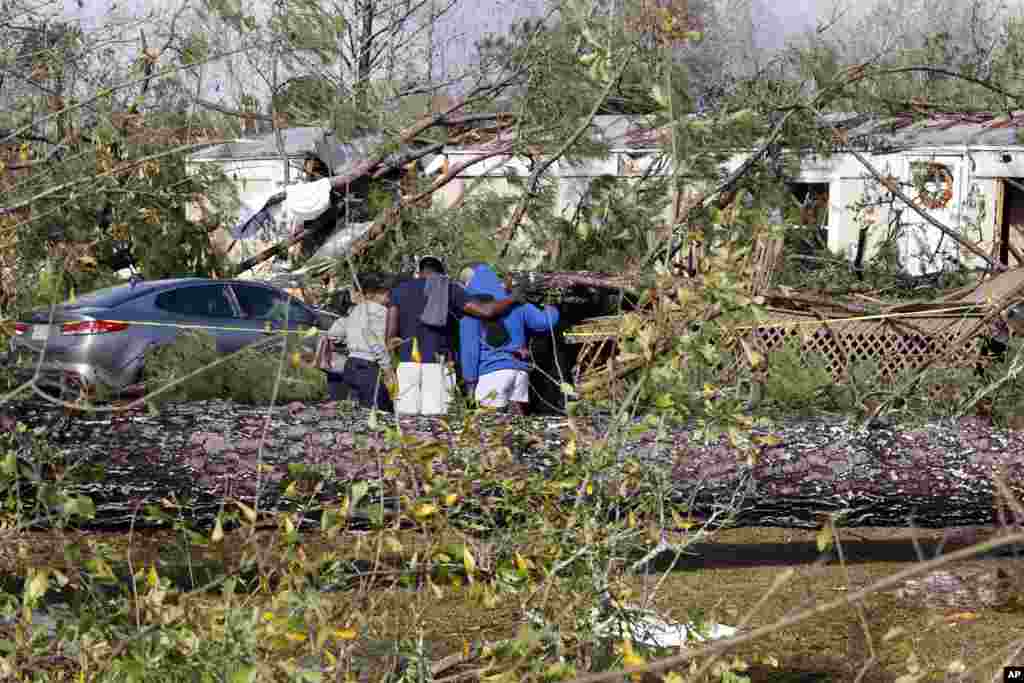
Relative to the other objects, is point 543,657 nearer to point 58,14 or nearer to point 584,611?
point 584,611

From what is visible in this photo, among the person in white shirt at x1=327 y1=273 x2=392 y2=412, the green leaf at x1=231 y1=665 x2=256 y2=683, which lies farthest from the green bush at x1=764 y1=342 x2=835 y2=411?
the green leaf at x1=231 y1=665 x2=256 y2=683

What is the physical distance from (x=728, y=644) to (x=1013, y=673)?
240cm

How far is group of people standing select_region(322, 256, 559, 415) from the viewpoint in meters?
6.91

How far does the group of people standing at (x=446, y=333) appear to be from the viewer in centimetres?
691

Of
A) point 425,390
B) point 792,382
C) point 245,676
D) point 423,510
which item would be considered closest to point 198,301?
point 425,390

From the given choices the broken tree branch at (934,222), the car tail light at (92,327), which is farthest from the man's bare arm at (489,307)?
the car tail light at (92,327)

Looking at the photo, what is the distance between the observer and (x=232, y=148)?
1689 centimetres

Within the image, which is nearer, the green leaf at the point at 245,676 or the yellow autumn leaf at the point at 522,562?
the green leaf at the point at 245,676

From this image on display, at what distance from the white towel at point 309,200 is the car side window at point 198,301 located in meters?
1.28

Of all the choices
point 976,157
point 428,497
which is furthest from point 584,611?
point 976,157

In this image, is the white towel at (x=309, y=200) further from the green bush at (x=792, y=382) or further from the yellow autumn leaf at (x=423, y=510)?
the yellow autumn leaf at (x=423, y=510)

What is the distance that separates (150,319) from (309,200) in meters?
2.15

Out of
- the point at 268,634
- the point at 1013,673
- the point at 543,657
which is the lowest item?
the point at 1013,673

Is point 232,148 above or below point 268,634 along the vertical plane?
above
